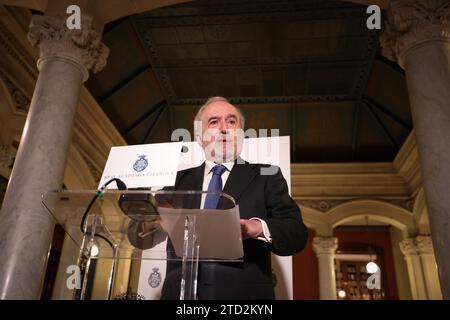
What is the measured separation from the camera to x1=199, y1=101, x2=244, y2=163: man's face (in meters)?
2.34

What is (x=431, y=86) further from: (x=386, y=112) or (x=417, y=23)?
(x=386, y=112)

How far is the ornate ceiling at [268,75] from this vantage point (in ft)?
23.0

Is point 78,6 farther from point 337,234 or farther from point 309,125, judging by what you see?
point 337,234

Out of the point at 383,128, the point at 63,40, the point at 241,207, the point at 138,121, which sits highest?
the point at 383,128

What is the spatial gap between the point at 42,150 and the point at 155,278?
5.99ft

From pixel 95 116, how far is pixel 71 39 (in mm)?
4161

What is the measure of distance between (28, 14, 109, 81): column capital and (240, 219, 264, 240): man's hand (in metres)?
3.11

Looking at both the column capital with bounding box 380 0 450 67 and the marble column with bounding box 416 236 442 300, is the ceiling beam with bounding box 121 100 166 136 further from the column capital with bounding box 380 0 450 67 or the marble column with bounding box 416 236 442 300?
the marble column with bounding box 416 236 442 300

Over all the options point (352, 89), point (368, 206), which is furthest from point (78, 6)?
point (368, 206)

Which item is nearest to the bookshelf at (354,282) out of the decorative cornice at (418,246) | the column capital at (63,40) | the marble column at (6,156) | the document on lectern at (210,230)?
the decorative cornice at (418,246)

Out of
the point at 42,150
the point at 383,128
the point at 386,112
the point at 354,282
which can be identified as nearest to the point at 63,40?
the point at 42,150

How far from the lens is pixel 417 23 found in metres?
3.96

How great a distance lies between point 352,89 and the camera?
28.8ft

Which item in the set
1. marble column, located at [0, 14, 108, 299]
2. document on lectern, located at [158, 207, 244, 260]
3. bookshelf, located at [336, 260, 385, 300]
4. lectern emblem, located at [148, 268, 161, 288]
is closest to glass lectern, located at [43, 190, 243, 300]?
document on lectern, located at [158, 207, 244, 260]
